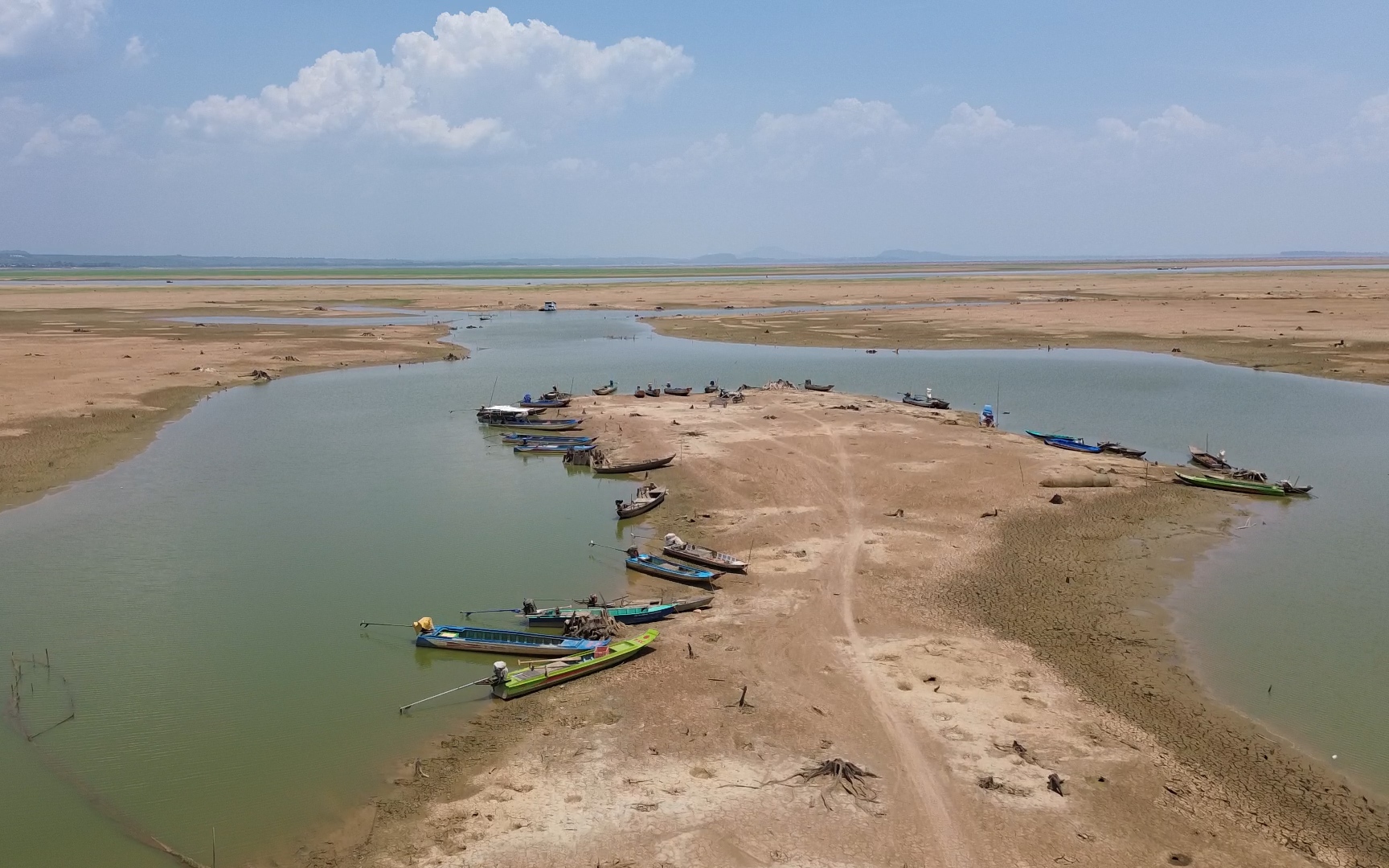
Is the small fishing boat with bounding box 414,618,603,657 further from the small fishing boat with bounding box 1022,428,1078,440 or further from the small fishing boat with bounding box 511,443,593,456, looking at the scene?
the small fishing boat with bounding box 1022,428,1078,440

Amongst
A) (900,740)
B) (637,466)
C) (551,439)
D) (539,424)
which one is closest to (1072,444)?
(637,466)

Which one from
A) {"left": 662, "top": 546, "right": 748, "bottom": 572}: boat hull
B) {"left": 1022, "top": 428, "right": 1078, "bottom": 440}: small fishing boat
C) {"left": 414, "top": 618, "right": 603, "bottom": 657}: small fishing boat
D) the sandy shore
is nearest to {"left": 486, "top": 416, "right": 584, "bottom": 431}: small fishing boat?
the sandy shore

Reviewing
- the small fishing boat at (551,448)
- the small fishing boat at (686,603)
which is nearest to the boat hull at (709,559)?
the small fishing boat at (686,603)

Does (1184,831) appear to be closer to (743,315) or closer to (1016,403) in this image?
(1016,403)

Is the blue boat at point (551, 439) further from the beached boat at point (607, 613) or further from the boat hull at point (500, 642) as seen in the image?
the boat hull at point (500, 642)

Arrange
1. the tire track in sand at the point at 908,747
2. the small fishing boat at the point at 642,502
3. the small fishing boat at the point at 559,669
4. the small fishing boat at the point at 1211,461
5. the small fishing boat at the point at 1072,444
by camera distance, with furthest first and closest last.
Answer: the small fishing boat at the point at 1072,444 < the small fishing boat at the point at 1211,461 < the small fishing boat at the point at 642,502 < the small fishing boat at the point at 559,669 < the tire track in sand at the point at 908,747

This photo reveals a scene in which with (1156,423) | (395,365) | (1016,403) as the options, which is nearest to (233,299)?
(395,365)
